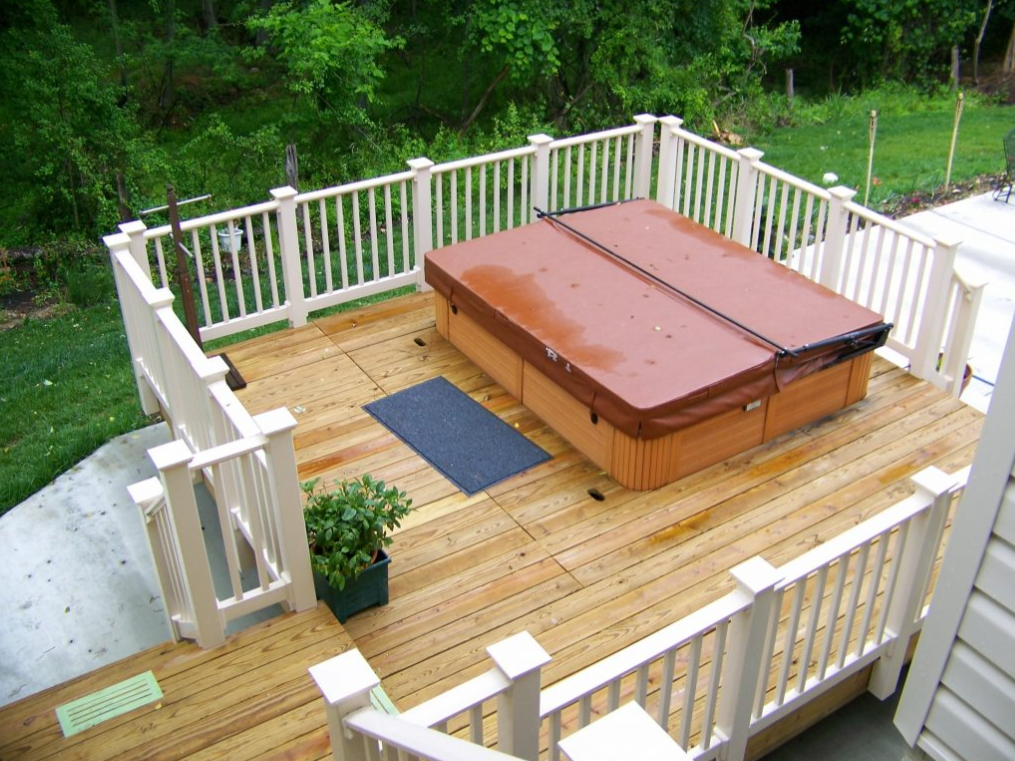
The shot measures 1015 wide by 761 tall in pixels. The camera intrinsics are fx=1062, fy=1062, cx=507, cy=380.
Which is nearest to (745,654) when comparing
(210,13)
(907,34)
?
(210,13)

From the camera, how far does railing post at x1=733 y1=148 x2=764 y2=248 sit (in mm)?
6797

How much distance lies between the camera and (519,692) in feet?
9.39

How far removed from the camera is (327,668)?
2.71 metres

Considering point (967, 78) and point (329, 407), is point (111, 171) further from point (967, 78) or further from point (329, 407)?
point (967, 78)

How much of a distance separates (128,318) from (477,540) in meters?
2.42

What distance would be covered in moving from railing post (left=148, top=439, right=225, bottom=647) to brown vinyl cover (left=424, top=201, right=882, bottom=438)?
2015 mm

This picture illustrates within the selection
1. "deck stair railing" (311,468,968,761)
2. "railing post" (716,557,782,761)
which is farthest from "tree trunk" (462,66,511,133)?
"railing post" (716,557,782,761)

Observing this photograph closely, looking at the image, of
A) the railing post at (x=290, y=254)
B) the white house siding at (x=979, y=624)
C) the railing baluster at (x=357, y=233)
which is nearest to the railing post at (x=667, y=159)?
the railing baluster at (x=357, y=233)

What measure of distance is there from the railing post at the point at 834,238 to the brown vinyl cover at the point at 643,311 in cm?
41

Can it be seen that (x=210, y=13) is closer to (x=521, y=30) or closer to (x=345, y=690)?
(x=521, y=30)

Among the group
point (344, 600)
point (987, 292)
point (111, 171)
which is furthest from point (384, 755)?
point (111, 171)

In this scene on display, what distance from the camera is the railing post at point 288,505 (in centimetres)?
396

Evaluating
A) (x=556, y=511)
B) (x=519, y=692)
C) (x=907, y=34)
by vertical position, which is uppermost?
(x=519, y=692)

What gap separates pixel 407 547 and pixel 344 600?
0.55 m
